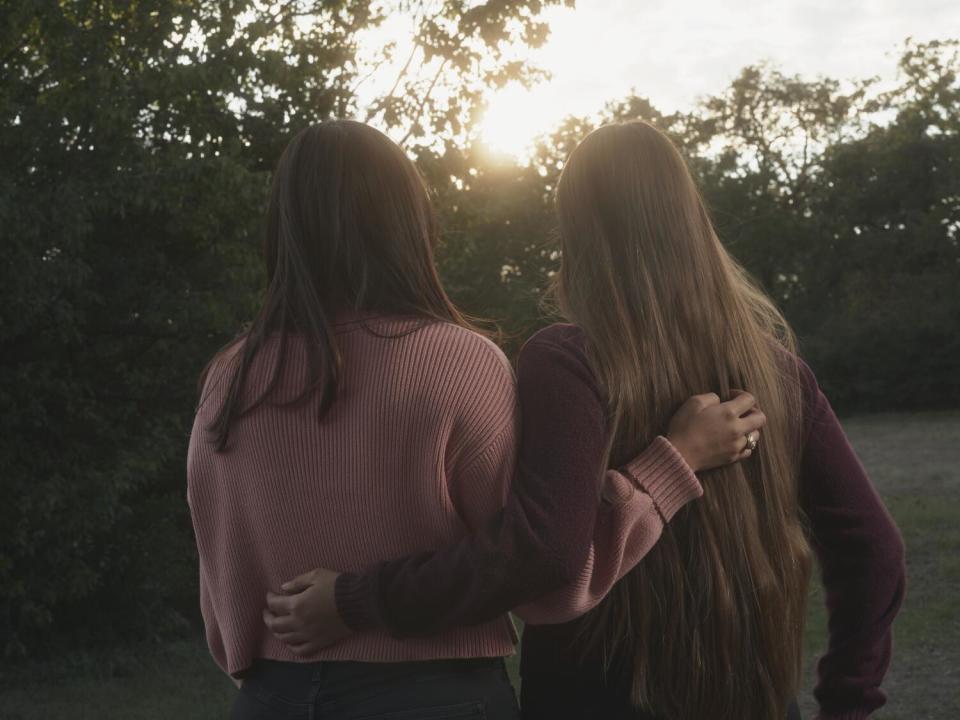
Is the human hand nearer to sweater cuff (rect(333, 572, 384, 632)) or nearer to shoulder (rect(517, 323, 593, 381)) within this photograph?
sweater cuff (rect(333, 572, 384, 632))

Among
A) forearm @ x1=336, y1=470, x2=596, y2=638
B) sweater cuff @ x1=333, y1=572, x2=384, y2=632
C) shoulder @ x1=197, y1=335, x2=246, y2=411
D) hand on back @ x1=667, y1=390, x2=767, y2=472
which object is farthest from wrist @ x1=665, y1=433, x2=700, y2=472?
shoulder @ x1=197, y1=335, x2=246, y2=411

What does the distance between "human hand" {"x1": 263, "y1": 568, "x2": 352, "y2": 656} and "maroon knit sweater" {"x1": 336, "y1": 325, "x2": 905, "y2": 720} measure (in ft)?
0.08

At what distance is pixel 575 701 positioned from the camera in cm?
A: 207

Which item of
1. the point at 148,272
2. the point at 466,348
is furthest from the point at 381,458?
the point at 148,272

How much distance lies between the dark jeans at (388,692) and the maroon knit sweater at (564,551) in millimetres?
85

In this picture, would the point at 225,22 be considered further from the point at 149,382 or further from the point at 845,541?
the point at 845,541

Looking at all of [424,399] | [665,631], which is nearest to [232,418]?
[424,399]

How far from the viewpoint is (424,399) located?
1.87 m

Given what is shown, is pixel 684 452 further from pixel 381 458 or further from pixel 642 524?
pixel 381 458

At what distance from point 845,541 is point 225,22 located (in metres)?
6.52

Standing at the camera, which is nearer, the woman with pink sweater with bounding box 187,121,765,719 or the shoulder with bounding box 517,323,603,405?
the woman with pink sweater with bounding box 187,121,765,719

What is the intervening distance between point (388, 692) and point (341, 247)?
74cm

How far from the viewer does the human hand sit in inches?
73.9

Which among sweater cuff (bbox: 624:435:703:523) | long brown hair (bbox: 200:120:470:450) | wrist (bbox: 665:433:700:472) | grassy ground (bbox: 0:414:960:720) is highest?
long brown hair (bbox: 200:120:470:450)
